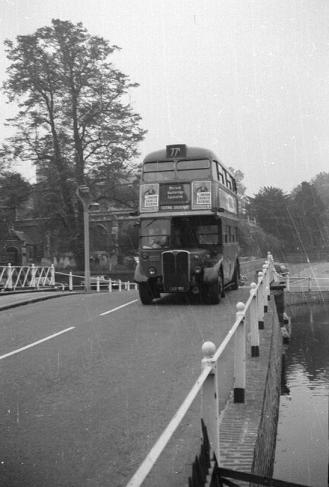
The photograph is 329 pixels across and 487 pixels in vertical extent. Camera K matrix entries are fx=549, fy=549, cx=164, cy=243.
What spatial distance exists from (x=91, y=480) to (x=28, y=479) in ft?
1.64

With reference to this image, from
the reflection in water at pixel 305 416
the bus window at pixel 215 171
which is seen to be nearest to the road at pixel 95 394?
the reflection in water at pixel 305 416

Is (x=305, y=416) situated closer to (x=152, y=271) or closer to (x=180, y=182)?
(x=152, y=271)

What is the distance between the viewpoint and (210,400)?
3916 millimetres

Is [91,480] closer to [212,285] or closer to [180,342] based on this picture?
[180,342]

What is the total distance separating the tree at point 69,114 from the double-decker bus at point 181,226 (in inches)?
952

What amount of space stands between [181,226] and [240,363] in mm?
10108

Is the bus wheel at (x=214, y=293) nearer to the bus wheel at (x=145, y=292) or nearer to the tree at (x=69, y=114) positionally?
the bus wheel at (x=145, y=292)

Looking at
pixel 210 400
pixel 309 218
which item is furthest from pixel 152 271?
pixel 309 218

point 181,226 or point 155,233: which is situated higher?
point 181,226

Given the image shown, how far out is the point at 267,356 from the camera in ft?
26.8

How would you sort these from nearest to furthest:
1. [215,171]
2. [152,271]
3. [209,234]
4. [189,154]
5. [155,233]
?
[152,271]
[155,233]
[209,234]
[189,154]
[215,171]

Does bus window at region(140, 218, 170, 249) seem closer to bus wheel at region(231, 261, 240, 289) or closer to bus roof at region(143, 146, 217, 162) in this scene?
bus roof at region(143, 146, 217, 162)

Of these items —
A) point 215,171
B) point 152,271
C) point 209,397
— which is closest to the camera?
point 209,397

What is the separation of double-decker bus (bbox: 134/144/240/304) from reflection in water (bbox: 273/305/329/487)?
3.60 meters
